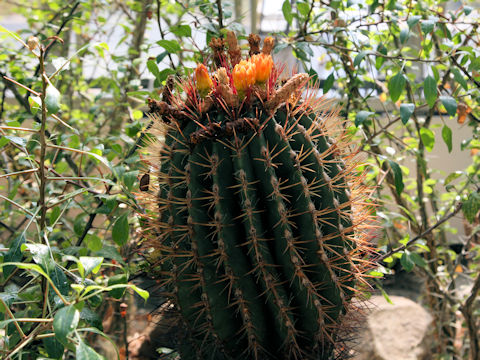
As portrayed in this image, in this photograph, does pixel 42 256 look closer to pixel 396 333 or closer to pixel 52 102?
pixel 52 102

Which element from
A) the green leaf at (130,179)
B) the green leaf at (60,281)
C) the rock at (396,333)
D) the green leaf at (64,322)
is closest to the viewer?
the green leaf at (64,322)

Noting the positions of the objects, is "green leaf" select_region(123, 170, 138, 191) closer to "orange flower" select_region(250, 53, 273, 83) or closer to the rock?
"orange flower" select_region(250, 53, 273, 83)

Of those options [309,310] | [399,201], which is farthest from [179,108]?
A: [399,201]

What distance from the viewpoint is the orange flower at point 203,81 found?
99 cm

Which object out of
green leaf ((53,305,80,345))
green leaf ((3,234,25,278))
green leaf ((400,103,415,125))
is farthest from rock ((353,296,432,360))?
green leaf ((53,305,80,345))

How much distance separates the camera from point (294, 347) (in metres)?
0.98

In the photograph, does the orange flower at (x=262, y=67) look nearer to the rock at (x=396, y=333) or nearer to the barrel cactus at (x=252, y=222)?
the barrel cactus at (x=252, y=222)

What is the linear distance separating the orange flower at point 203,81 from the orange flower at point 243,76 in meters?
0.06

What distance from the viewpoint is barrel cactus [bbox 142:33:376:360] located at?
0.95 metres

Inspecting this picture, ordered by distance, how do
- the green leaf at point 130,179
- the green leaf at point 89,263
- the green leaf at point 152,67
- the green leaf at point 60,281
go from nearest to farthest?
the green leaf at point 89,263 → the green leaf at point 60,281 → the green leaf at point 130,179 → the green leaf at point 152,67

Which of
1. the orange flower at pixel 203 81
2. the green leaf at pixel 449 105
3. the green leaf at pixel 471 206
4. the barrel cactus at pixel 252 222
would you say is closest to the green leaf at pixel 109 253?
the barrel cactus at pixel 252 222

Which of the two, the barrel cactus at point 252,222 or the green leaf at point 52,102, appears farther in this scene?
the barrel cactus at point 252,222

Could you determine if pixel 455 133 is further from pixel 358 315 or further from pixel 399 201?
pixel 358 315

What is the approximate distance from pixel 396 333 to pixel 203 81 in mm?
2023
